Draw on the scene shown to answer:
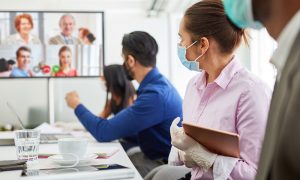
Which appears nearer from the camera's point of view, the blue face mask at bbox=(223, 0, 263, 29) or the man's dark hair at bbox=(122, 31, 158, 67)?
the blue face mask at bbox=(223, 0, 263, 29)

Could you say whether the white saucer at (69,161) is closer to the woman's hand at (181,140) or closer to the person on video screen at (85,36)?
the woman's hand at (181,140)

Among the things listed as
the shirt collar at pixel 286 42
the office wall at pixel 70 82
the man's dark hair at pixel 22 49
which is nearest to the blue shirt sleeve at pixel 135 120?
the shirt collar at pixel 286 42

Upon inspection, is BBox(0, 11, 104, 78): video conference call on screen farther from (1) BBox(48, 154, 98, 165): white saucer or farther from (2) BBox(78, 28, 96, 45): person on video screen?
(1) BBox(48, 154, 98, 165): white saucer

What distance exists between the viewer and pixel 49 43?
159 inches

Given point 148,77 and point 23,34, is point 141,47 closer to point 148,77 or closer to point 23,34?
point 148,77

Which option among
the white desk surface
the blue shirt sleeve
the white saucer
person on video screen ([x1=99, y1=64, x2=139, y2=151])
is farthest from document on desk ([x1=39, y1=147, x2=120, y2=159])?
person on video screen ([x1=99, y1=64, x2=139, y2=151])

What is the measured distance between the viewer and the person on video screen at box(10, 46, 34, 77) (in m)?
3.98

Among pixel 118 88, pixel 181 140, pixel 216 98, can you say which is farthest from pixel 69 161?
pixel 118 88

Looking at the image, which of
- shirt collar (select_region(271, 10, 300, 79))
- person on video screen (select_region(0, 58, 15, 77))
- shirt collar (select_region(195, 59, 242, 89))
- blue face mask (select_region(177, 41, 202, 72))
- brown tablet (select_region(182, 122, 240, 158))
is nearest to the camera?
shirt collar (select_region(271, 10, 300, 79))

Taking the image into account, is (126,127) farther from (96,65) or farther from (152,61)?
(96,65)

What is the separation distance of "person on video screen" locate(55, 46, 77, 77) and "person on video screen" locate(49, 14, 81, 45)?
0.26ft

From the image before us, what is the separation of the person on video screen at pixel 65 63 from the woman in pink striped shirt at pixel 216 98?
2541 mm

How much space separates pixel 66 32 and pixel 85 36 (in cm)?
19

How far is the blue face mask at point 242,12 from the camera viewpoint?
0.75m
